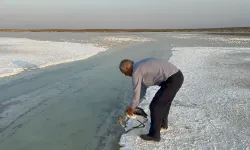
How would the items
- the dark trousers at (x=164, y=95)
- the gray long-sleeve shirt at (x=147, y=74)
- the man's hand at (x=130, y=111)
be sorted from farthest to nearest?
the dark trousers at (x=164, y=95), the man's hand at (x=130, y=111), the gray long-sleeve shirt at (x=147, y=74)

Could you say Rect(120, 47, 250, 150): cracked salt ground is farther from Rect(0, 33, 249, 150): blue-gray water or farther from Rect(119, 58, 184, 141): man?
Rect(0, 33, 249, 150): blue-gray water

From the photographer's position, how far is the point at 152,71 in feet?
16.1

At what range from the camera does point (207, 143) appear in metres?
5.61

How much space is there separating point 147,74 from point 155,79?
0.23 meters

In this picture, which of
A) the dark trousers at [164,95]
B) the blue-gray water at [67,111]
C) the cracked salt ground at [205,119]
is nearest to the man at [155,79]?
the dark trousers at [164,95]

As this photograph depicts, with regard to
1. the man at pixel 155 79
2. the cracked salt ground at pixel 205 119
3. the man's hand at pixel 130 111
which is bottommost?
the cracked salt ground at pixel 205 119

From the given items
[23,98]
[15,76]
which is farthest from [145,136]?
[15,76]

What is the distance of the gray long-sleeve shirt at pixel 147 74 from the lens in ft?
15.7

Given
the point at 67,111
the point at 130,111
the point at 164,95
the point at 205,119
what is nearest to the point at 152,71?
the point at 164,95

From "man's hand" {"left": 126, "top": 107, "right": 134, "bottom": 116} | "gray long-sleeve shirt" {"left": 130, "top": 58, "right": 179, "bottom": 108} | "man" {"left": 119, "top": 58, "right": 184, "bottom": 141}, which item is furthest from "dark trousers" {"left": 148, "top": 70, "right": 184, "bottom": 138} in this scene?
"man's hand" {"left": 126, "top": 107, "right": 134, "bottom": 116}

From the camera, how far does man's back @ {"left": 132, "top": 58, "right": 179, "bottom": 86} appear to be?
4785mm

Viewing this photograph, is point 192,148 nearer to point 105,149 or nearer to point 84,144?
point 105,149

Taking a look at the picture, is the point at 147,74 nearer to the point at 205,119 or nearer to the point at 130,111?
the point at 130,111

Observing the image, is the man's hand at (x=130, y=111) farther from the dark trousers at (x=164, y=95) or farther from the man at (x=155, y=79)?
the dark trousers at (x=164, y=95)
